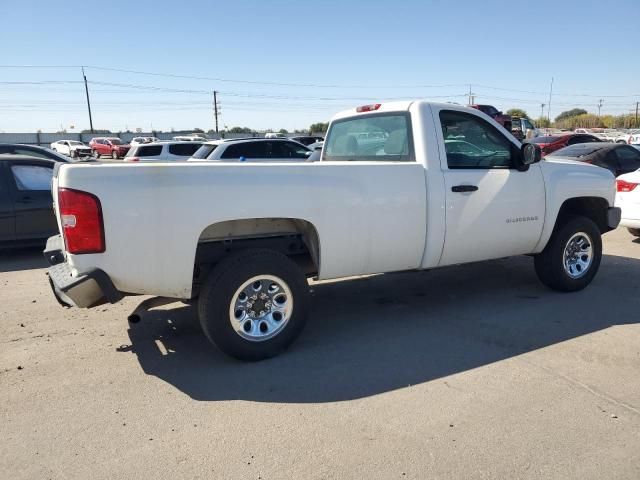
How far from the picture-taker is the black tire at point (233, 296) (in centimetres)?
371

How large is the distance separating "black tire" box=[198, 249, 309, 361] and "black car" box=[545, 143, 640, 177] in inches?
413

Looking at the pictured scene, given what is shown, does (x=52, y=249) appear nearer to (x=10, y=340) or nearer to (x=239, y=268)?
(x=10, y=340)

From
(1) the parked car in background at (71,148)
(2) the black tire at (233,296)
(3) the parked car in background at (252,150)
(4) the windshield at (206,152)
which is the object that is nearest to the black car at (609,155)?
(3) the parked car in background at (252,150)

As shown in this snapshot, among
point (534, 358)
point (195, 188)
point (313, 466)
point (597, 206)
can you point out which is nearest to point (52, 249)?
point (195, 188)

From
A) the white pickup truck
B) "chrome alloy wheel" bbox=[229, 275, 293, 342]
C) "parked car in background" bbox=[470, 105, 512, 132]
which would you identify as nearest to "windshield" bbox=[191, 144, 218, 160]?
the white pickup truck

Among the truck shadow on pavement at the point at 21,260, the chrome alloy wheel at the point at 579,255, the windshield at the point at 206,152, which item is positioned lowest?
the truck shadow on pavement at the point at 21,260

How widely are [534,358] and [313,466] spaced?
7.17 ft

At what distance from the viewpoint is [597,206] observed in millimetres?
5902

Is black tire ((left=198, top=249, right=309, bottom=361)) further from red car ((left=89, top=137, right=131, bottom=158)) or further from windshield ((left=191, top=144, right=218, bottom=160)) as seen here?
red car ((left=89, top=137, right=131, bottom=158))

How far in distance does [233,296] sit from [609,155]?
1207 centimetres

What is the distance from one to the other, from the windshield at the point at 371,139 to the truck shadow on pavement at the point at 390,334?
1.57m

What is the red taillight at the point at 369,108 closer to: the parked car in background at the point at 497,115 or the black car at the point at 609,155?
the black car at the point at 609,155

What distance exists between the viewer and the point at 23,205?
24.7 feet

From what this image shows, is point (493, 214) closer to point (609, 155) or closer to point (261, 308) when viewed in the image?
point (261, 308)
